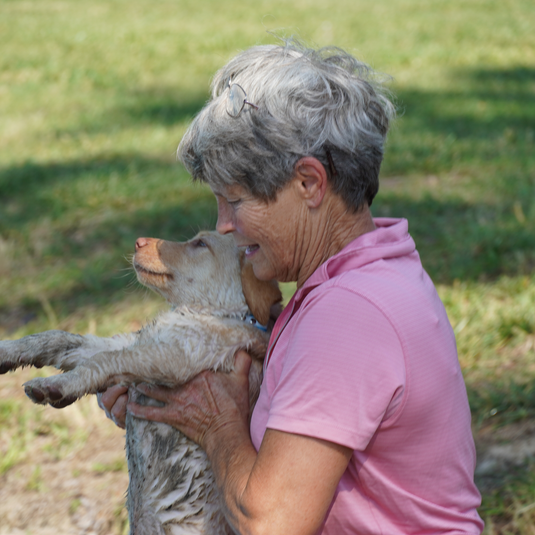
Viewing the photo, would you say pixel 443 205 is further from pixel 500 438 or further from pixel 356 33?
pixel 356 33

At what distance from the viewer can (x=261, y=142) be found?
1906 mm

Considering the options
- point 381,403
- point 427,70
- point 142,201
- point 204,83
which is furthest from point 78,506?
point 427,70

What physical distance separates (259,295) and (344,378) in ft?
2.89

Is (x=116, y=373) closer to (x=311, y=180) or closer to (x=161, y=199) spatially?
(x=311, y=180)

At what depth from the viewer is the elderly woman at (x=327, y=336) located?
5.33ft

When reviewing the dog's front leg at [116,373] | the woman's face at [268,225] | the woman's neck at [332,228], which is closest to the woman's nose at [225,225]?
the woman's face at [268,225]

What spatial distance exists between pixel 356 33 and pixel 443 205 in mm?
8730

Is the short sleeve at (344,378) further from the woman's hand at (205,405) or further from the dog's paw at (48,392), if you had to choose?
the dog's paw at (48,392)

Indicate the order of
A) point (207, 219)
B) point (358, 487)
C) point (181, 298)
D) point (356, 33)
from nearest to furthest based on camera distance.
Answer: point (358, 487), point (181, 298), point (207, 219), point (356, 33)

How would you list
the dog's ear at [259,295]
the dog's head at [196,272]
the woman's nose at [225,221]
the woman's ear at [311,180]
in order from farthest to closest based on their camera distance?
the dog's head at [196,272], the dog's ear at [259,295], the woman's nose at [225,221], the woman's ear at [311,180]

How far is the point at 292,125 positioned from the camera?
1881mm

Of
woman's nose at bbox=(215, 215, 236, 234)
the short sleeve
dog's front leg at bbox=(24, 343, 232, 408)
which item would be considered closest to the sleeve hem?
the short sleeve

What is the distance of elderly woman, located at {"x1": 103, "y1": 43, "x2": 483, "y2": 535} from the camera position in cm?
162

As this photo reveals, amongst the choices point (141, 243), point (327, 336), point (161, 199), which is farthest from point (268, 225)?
point (161, 199)
